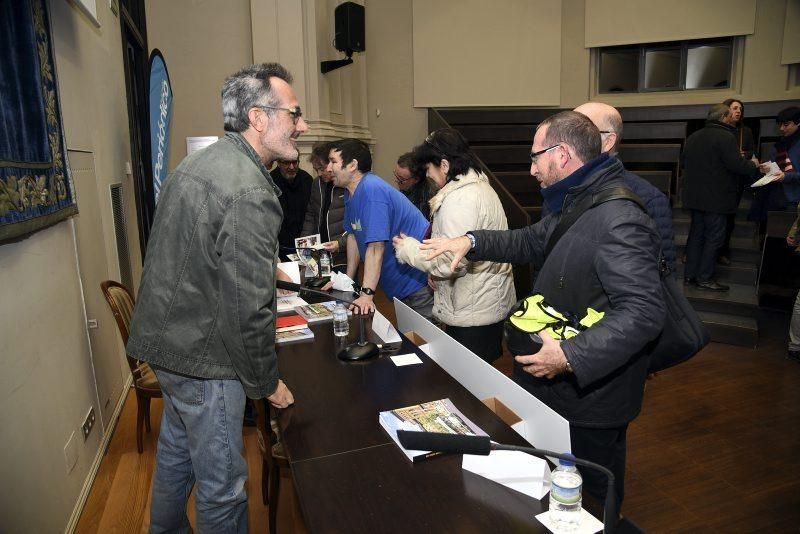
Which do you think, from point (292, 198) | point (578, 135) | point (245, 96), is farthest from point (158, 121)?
point (578, 135)

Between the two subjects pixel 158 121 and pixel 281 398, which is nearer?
pixel 281 398

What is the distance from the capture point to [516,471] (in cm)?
132

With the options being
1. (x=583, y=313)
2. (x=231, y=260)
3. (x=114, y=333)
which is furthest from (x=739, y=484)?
(x=114, y=333)

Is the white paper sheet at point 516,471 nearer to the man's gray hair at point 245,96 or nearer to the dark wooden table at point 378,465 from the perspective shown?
the dark wooden table at point 378,465

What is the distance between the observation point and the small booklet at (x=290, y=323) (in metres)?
2.49

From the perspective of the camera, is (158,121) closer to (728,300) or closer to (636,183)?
(636,183)

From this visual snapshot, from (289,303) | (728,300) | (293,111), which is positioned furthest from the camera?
(728,300)

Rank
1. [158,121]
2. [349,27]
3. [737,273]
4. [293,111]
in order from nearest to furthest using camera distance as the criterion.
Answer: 1. [293,111]
2. [158,121]
3. [737,273]
4. [349,27]

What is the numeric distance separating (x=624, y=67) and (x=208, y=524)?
8963mm

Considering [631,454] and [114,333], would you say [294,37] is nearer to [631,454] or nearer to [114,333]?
[114,333]

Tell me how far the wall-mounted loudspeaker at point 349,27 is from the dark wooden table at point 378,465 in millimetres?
5554

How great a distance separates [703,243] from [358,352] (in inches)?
181

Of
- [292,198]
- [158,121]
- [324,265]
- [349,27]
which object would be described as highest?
[349,27]

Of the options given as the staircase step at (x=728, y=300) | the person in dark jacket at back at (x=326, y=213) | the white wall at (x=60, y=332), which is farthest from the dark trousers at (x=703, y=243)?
the white wall at (x=60, y=332)
